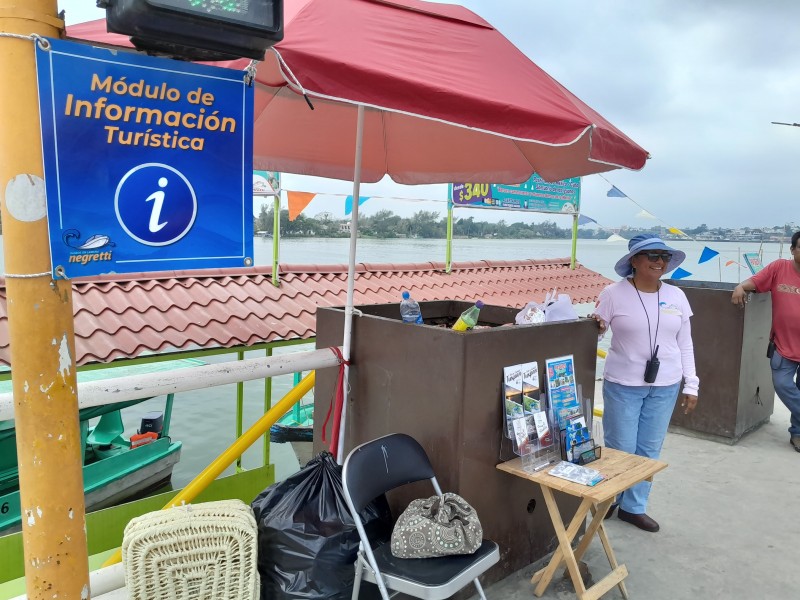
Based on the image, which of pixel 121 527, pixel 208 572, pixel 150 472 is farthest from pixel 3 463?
pixel 208 572

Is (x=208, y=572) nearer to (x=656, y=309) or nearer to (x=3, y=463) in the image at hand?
(x=656, y=309)

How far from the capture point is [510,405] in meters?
2.86

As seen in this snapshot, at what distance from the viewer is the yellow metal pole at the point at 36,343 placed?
4.62 feet

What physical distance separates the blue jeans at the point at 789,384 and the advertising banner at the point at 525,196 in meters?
4.79

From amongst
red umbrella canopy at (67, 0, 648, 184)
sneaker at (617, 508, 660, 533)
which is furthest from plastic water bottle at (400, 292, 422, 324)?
sneaker at (617, 508, 660, 533)

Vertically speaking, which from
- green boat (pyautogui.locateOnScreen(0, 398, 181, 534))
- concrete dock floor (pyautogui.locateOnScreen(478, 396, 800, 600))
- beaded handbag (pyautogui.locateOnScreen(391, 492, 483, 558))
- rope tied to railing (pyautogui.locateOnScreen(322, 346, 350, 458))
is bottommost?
green boat (pyautogui.locateOnScreen(0, 398, 181, 534))

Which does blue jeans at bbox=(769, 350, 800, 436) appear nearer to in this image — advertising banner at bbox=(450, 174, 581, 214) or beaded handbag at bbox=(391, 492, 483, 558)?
beaded handbag at bbox=(391, 492, 483, 558)

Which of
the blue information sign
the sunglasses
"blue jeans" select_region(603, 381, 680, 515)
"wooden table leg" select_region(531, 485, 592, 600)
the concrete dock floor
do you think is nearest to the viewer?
the blue information sign

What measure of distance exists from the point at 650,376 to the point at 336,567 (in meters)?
2.02

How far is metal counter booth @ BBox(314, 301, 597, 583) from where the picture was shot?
108 inches

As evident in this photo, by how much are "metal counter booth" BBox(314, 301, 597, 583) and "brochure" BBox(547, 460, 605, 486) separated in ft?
0.89

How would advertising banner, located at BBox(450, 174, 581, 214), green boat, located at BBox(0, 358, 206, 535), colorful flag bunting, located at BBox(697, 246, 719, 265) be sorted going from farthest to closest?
advertising banner, located at BBox(450, 174, 581, 214), colorful flag bunting, located at BBox(697, 246, 719, 265), green boat, located at BBox(0, 358, 206, 535)

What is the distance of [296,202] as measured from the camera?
7.69 meters

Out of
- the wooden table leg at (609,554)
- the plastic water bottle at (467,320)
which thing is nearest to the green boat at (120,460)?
the plastic water bottle at (467,320)
